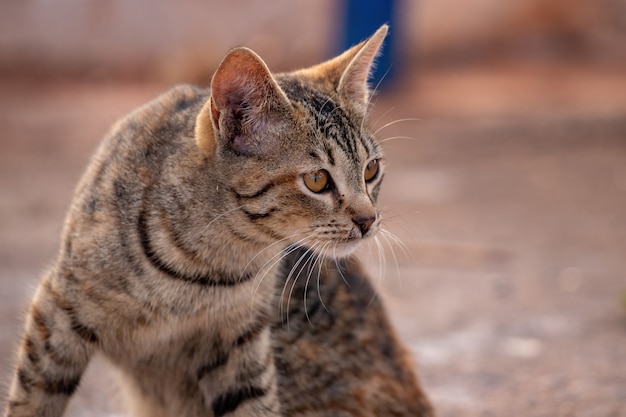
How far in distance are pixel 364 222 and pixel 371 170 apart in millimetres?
268

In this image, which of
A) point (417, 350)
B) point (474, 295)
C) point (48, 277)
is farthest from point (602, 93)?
point (48, 277)

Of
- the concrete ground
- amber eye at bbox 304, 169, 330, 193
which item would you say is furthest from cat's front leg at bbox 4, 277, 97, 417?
amber eye at bbox 304, 169, 330, 193

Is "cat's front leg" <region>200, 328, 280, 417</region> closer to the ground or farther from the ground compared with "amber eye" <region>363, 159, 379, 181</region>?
closer to the ground

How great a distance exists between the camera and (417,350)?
5.38 metres

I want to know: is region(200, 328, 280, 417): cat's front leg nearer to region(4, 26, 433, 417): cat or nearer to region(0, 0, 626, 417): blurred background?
region(4, 26, 433, 417): cat

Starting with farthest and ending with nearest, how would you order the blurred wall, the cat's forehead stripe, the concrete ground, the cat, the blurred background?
the blurred wall < the blurred background < the concrete ground < the cat's forehead stripe < the cat

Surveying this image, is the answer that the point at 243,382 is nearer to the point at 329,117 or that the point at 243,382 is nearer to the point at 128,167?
the point at 128,167

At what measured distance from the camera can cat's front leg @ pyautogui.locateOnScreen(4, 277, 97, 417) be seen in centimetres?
338

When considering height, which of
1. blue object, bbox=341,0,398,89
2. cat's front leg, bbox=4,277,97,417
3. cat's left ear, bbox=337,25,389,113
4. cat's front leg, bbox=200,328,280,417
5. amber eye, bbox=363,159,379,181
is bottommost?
cat's front leg, bbox=4,277,97,417

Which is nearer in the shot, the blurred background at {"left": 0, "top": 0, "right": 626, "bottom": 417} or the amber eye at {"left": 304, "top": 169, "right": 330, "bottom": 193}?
the amber eye at {"left": 304, "top": 169, "right": 330, "bottom": 193}

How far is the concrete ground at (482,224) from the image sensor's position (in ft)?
16.4

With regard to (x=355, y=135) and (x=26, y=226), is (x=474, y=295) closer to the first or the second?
(x=355, y=135)

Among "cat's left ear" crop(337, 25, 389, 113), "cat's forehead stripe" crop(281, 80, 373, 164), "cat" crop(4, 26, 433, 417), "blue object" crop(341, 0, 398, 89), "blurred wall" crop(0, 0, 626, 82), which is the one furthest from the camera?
"blurred wall" crop(0, 0, 626, 82)

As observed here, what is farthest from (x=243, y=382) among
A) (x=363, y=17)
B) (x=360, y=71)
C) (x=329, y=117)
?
(x=363, y=17)
